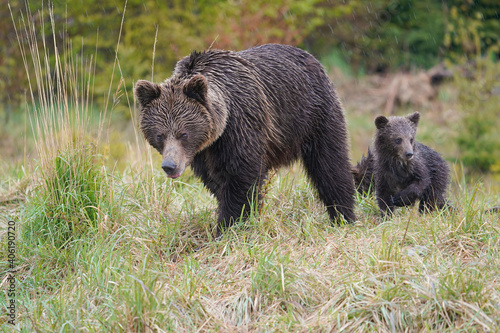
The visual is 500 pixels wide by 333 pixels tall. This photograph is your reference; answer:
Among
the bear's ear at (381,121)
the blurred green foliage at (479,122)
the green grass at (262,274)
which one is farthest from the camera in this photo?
the blurred green foliage at (479,122)

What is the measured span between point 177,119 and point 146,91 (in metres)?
0.34

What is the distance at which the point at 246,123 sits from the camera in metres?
4.58

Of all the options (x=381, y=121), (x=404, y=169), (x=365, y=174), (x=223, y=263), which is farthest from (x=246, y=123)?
(x=365, y=174)

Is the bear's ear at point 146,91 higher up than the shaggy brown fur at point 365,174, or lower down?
higher up

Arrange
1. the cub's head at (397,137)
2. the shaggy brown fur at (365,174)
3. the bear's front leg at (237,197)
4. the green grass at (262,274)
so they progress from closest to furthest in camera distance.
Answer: the green grass at (262,274) → the bear's front leg at (237,197) → the cub's head at (397,137) → the shaggy brown fur at (365,174)

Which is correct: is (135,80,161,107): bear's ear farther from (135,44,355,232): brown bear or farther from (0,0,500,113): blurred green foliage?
(0,0,500,113): blurred green foliage

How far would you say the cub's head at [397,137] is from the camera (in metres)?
5.32

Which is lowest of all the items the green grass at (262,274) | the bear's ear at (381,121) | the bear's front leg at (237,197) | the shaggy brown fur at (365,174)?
the shaggy brown fur at (365,174)

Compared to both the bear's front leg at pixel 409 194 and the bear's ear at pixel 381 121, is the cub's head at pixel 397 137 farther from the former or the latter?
the bear's front leg at pixel 409 194

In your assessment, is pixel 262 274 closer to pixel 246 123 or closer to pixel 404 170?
pixel 246 123

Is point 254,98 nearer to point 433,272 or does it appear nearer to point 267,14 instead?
point 433,272

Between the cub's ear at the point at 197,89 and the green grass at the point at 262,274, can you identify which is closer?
the green grass at the point at 262,274

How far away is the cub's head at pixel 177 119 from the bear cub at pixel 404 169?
2.03 metres

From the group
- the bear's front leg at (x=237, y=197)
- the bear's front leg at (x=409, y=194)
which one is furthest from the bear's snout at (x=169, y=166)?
the bear's front leg at (x=409, y=194)
